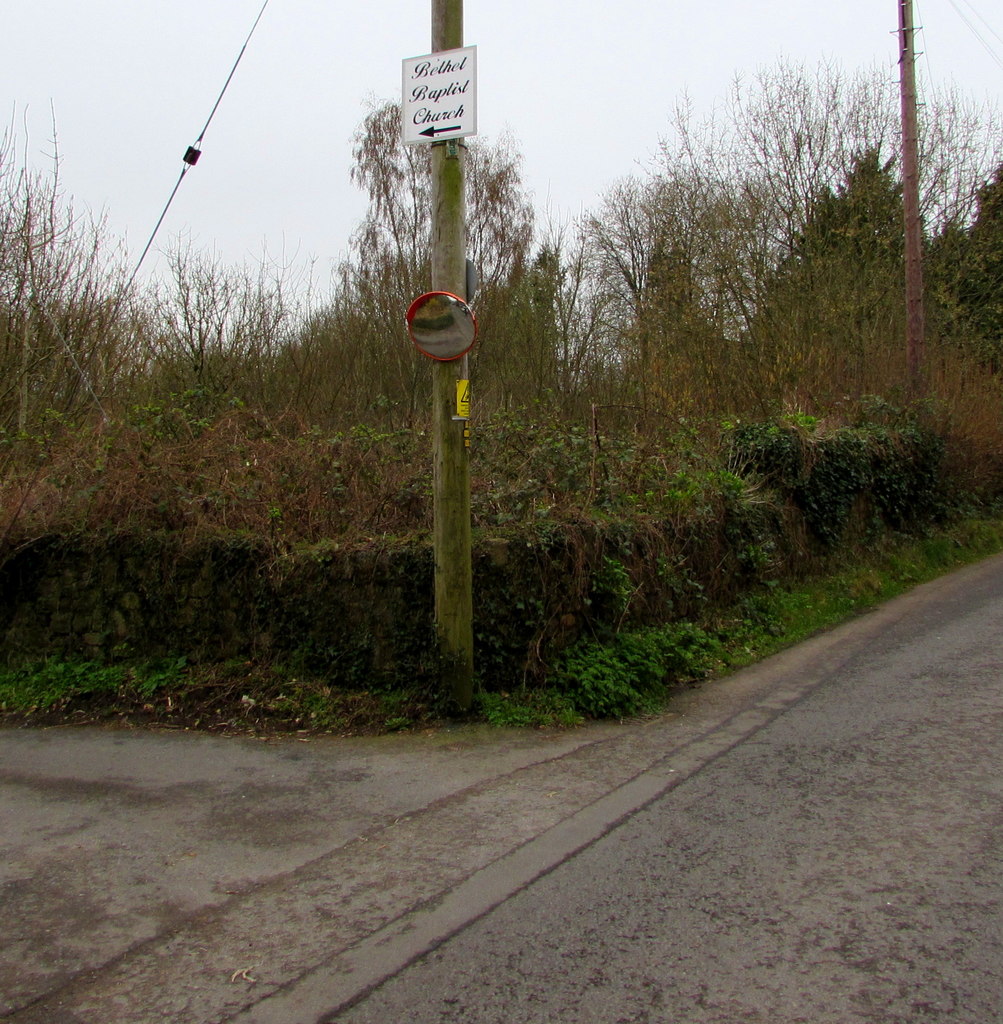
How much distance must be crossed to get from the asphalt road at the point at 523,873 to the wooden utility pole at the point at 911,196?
36.3 feet

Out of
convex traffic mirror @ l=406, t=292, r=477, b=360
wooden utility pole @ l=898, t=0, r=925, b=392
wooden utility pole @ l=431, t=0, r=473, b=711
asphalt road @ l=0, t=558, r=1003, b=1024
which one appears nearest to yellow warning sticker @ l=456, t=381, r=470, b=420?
wooden utility pole @ l=431, t=0, r=473, b=711

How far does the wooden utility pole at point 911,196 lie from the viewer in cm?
1619

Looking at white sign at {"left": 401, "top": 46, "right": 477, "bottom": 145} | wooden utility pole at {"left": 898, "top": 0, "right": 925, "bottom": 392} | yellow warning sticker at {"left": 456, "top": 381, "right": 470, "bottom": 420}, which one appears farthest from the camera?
wooden utility pole at {"left": 898, "top": 0, "right": 925, "bottom": 392}

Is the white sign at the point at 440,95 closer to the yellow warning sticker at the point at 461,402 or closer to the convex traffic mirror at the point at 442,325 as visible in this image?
the convex traffic mirror at the point at 442,325

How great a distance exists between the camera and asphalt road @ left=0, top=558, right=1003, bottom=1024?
130 inches

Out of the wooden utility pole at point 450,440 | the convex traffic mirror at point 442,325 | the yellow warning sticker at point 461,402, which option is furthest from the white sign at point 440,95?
the yellow warning sticker at point 461,402

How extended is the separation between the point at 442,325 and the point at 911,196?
42.7 ft

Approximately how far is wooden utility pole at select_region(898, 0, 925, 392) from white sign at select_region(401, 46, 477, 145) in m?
12.3

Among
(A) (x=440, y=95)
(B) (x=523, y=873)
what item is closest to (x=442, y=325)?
(A) (x=440, y=95)

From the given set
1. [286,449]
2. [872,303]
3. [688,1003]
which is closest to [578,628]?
[286,449]

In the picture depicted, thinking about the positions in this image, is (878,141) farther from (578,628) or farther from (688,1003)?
(688,1003)

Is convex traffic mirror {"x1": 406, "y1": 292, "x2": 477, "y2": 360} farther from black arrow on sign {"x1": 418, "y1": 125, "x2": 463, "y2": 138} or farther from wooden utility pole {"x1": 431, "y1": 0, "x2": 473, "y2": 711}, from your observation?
black arrow on sign {"x1": 418, "y1": 125, "x2": 463, "y2": 138}

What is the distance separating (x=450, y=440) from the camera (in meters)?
6.65

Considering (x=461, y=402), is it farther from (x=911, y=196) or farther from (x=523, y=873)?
(x=911, y=196)
